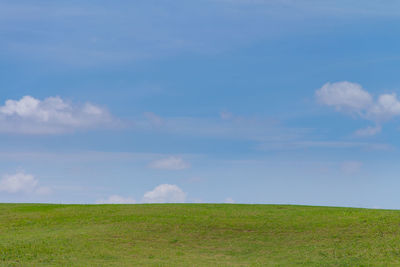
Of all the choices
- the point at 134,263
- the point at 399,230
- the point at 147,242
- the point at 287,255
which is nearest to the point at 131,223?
the point at 147,242

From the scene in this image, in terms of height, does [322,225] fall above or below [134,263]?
above

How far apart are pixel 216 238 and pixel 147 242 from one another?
4.96 metres

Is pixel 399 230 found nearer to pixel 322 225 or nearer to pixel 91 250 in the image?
pixel 322 225

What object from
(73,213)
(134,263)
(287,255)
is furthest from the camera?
(73,213)

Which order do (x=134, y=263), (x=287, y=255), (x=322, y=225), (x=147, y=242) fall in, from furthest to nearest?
1. (x=322, y=225)
2. (x=147, y=242)
3. (x=287, y=255)
4. (x=134, y=263)

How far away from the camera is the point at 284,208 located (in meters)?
45.6

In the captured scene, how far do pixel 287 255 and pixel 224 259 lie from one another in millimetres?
4022

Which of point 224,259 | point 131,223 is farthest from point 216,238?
point 131,223

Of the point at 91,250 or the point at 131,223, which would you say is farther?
the point at 131,223

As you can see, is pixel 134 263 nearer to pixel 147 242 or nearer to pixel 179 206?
pixel 147 242

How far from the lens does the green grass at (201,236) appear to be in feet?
98.3

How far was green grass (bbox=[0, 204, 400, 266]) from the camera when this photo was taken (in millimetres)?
29953

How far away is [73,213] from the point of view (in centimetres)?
4484

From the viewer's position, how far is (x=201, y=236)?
3569 cm
